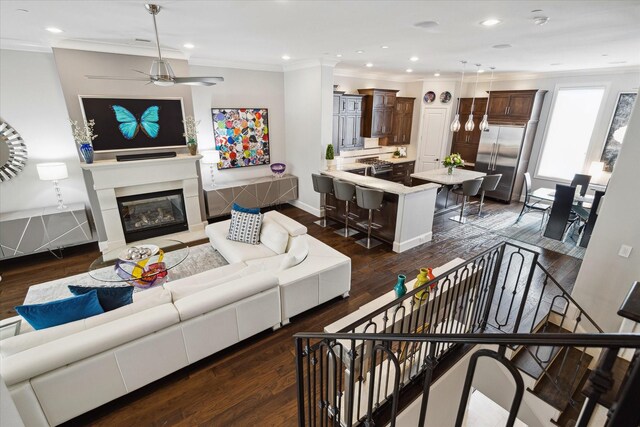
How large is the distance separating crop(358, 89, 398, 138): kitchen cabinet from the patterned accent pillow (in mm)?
4590

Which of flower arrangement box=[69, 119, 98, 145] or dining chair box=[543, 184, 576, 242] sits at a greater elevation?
flower arrangement box=[69, 119, 98, 145]

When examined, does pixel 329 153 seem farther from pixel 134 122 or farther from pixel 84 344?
pixel 84 344

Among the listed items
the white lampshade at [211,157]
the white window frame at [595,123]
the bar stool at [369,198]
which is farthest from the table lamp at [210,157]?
the white window frame at [595,123]

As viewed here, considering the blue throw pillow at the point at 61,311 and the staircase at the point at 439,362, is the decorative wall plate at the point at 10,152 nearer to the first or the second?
the blue throw pillow at the point at 61,311

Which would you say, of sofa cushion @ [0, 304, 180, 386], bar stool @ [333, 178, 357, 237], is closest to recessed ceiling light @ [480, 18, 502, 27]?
bar stool @ [333, 178, 357, 237]

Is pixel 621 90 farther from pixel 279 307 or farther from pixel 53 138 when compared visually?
pixel 53 138

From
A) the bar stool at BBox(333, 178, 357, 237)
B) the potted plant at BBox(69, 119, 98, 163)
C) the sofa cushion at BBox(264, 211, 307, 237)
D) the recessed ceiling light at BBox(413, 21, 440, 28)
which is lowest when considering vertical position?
the sofa cushion at BBox(264, 211, 307, 237)

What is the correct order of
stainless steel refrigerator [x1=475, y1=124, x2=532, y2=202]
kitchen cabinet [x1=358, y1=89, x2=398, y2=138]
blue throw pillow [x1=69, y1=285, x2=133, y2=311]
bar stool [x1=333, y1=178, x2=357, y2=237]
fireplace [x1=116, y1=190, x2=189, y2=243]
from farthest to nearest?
kitchen cabinet [x1=358, y1=89, x2=398, y2=138]
stainless steel refrigerator [x1=475, y1=124, x2=532, y2=202]
bar stool [x1=333, y1=178, x2=357, y2=237]
fireplace [x1=116, y1=190, x2=189, y2=243]
blue throw pillow [x1=69, y1=285, x2=133, y2=311]

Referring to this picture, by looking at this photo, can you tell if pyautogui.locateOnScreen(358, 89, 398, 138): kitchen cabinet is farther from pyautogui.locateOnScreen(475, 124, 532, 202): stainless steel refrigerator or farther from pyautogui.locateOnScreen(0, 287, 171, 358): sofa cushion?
pyautogui.locateOnScreen(0, 287, 171, 358): sofa cushion

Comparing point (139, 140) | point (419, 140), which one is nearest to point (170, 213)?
point (139, 140)

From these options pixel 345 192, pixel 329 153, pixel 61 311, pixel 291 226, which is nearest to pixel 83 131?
pixel 61 311

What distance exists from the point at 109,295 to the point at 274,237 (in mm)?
2040

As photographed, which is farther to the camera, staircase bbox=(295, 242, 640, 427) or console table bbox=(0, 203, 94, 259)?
console table bbox=(0, 203, 94, 259)

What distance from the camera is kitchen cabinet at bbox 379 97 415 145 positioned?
861cm
